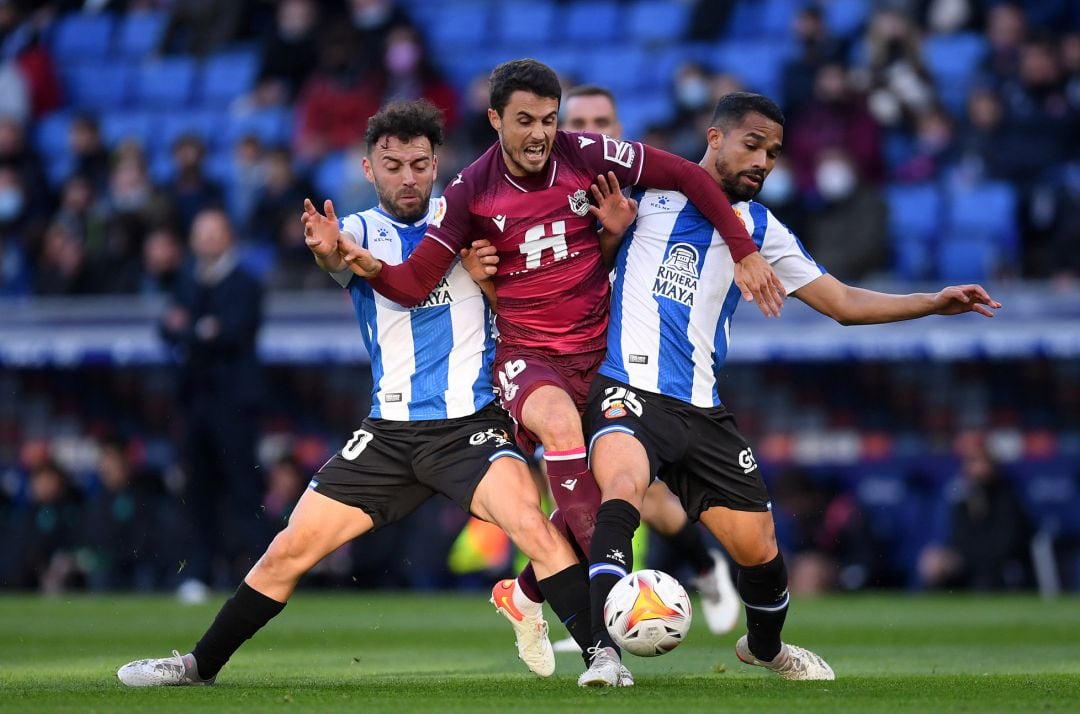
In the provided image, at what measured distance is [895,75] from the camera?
14.9m

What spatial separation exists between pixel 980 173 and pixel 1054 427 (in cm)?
225

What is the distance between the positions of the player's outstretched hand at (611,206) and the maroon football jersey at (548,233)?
5 centimetres

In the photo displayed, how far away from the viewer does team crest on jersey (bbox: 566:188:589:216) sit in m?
6.60

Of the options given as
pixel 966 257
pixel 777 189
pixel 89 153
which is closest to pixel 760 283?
pixel 966 257

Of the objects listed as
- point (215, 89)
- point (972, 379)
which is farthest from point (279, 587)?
point (215, 89)

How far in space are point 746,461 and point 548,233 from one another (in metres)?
1.16

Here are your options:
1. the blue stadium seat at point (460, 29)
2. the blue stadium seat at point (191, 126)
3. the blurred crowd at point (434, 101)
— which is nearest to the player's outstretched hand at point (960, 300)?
the blurred crowd at point (434, 101)

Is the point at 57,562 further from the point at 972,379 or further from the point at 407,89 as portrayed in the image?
the point at 972,379

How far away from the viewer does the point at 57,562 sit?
47.8 feet

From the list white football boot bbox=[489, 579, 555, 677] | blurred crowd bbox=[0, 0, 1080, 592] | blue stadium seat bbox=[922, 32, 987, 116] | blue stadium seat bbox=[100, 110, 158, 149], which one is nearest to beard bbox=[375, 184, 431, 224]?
white football boot bbox=[489, 579, 555, 677]

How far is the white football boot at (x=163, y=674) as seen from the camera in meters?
6.40

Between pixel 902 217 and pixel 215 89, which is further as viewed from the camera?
pixel 215 89

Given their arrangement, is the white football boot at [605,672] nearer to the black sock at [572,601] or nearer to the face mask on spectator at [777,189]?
the black sock at [572,601]

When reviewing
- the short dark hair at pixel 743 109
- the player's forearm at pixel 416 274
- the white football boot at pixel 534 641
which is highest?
the short dark hair at pixel 743 109
